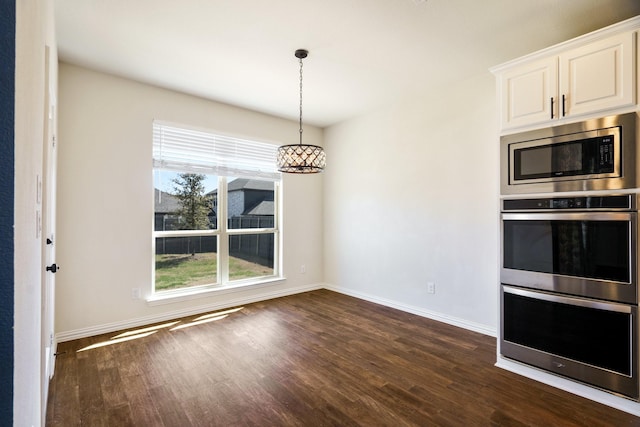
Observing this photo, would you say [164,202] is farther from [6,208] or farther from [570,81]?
[570,81]

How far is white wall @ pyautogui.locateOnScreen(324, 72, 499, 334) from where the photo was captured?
3449 millimetres

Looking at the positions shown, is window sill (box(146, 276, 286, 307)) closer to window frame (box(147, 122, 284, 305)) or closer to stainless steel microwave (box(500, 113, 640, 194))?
window frame (box(147, 122, 284, 305))

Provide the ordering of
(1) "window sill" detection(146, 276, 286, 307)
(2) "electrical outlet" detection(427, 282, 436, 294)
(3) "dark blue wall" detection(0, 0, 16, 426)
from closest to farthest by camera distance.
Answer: (3) "dark blue wall" detection(0, 0, 16, 426), (1) "window sill" detection(146, 276, 286, 307), (2) "electrical outlet" detection(427, 282, 436, 294)

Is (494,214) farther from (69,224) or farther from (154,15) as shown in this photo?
(69,224)

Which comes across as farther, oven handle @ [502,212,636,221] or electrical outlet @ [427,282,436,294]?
electrical outlet @ [427,282,436,294]

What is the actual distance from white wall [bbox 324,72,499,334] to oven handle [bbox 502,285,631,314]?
0.72 meters

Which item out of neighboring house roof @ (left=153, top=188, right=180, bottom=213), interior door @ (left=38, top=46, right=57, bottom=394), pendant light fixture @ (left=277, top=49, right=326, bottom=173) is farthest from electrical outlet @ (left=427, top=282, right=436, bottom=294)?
interior door @ (left=38, top=46, right=57, bottom=394)

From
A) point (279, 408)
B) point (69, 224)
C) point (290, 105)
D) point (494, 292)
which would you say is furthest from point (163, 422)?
point (290, 105)

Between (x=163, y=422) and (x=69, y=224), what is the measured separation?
7.78 ft

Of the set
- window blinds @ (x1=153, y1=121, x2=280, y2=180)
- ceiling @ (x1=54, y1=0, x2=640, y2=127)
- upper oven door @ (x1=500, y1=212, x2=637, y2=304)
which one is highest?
ceiling @ (x1=54, y1=0, x2=640, y2=127)

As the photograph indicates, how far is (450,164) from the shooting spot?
3750 mm

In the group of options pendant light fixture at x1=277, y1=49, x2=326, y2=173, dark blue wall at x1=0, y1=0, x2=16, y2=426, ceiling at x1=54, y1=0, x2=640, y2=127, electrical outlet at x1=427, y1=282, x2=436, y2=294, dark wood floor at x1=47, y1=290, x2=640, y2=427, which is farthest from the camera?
electrical outlet at x1=427, y1=282, x2=436, y2=294

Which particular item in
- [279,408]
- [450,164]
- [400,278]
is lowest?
[279,408]

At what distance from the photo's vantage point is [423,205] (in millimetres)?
4020
